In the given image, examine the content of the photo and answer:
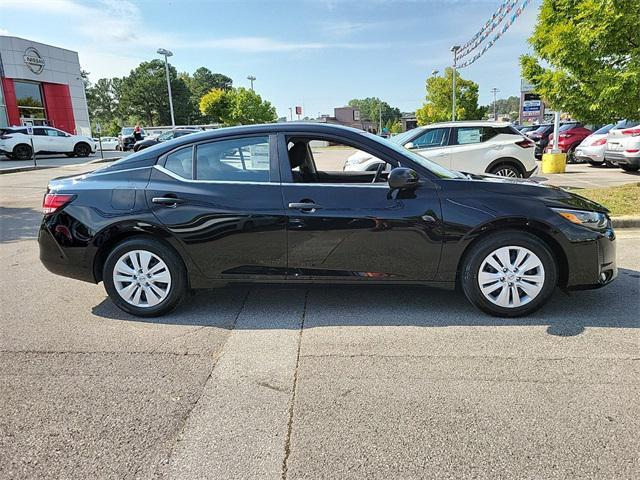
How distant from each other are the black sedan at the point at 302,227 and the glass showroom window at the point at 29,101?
31786mm

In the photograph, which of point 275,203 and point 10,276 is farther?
point 10,276

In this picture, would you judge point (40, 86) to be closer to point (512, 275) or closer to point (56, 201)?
point (56, 201)

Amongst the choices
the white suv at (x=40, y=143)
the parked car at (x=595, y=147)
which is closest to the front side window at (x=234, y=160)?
the parked car at (x=595, y=147)

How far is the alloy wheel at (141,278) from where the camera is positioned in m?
3.85

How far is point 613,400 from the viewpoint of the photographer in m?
2.64

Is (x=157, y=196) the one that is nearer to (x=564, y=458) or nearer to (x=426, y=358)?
(x=426, y=358)

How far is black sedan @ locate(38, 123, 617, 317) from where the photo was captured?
3.64 m

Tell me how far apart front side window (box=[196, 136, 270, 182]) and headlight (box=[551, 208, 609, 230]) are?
2.39m

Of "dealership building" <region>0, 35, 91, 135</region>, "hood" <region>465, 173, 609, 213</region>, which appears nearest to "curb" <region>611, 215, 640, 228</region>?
"hood" <region>465, 173, 609, 213</region>

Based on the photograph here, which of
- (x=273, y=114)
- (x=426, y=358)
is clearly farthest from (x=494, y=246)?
(x=273, y=114)

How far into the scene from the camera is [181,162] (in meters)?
3.92

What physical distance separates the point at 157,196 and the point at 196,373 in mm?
1551

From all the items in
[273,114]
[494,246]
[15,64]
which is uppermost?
[15,64]

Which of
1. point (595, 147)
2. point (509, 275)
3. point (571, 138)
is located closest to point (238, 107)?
point (571, 138)
